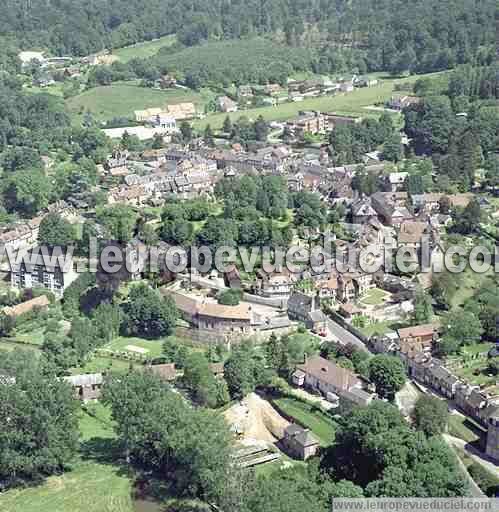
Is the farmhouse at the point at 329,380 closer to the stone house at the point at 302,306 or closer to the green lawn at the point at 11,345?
the stone house at the point at 302,306

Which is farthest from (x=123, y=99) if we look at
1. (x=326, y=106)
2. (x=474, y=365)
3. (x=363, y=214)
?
(x=474, y=365)

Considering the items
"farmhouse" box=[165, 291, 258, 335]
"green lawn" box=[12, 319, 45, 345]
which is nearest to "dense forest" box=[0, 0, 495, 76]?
"farmhouse" box=[165, 291, 258, 335]

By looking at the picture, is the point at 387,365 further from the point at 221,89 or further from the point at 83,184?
the point at 221,89

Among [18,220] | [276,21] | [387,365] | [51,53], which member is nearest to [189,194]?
[18,220]

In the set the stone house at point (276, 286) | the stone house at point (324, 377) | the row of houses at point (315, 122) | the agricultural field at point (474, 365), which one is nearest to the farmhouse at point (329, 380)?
the stone house at point (324, 377)

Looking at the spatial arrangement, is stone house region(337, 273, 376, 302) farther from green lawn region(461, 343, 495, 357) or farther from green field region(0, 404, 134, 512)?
green field region(0, 404, 134, 512)

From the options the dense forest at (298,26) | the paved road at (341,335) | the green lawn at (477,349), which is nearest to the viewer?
the green lawn at (477,349)
